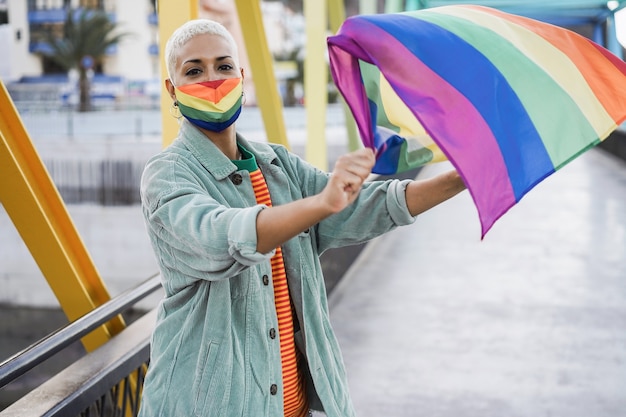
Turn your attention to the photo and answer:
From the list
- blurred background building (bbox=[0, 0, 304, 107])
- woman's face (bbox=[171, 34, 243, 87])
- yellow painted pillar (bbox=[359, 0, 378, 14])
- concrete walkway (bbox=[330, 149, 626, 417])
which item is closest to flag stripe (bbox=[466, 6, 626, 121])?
woman's face (bbox=[171, 34, 243, 87])

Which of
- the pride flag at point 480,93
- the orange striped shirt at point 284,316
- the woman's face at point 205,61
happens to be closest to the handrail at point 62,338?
the orange striped shirt at point 284,316

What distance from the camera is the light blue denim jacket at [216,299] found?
1.73 metres

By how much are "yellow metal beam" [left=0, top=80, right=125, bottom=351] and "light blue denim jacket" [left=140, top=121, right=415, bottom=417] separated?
1.46m

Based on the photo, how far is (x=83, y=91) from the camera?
3862cm

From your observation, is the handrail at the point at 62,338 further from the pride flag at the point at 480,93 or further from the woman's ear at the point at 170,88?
the pride flag at the point at 480,93

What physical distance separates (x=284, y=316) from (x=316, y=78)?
6.61 metres

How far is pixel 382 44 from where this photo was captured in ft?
6.35

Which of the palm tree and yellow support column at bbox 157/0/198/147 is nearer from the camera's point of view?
yellow support column at bbox 157/0/198/147

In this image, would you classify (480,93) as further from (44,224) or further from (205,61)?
(44,224)

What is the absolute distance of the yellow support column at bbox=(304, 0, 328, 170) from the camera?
26.6ft

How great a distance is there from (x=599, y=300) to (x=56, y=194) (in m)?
4.60

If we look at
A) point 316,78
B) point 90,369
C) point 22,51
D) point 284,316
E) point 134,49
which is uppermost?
point 284,316

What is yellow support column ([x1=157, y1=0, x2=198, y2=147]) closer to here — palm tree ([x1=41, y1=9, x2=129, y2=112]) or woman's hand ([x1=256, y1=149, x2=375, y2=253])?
woman's hand ([x1=256, y1=149, x2=375, y2=253])

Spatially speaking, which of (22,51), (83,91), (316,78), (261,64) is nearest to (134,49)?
(22,51)
